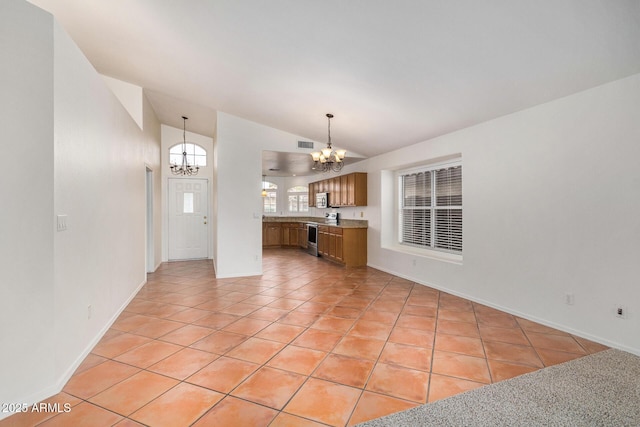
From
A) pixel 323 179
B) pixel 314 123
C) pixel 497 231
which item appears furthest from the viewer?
pixel 323 179

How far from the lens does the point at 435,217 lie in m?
5.29

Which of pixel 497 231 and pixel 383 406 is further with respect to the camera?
pixel 497 231

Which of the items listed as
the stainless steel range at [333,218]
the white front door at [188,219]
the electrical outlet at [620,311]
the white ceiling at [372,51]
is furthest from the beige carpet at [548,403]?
the white front door at [188,219]

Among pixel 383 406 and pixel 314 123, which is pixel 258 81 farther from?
pixel 383 406

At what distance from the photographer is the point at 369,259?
6.65 metres

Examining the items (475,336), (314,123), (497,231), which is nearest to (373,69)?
(314,123)

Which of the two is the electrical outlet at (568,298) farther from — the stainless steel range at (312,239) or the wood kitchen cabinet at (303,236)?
the wood kitchen cabinet at (303,236)

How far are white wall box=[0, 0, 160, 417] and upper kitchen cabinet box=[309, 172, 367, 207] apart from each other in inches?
188

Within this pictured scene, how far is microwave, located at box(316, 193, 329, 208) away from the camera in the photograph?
26.8 ft

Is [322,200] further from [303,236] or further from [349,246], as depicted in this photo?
[349,246]

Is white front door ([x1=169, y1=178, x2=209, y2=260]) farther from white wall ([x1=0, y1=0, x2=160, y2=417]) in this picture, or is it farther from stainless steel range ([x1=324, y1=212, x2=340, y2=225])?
white wall ([x1=0, y1=0, x2=160, y2=417])

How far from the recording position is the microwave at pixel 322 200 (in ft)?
26.8

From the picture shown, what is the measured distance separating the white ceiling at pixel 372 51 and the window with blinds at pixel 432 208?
94 cm

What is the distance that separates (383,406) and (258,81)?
3841 millimetres
